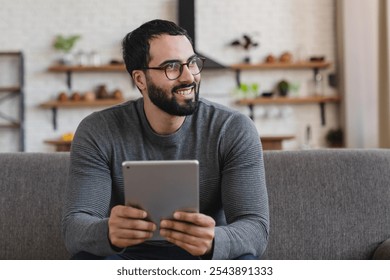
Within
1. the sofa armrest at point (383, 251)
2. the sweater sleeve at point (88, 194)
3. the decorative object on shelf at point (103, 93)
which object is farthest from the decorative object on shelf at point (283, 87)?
the sweater sleeve at point (88, 194)

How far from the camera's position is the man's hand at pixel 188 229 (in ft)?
4.88

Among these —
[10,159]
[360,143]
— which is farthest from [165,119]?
[360,143]

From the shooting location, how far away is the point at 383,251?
1998 millimetres

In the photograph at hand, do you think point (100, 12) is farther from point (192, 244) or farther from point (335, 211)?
point (192, 244)

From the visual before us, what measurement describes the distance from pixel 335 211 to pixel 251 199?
0.48 meters

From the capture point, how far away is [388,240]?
2.05 m

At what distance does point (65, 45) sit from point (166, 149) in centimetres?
429

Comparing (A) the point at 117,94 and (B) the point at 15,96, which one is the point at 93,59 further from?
(B) the point at 15,96

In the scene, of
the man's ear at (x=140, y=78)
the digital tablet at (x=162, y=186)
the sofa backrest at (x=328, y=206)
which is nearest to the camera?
the digital tablet at (x=162, y=186)

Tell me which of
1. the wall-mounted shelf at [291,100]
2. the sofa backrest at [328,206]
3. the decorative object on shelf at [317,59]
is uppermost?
the decorative object on shelf at [317,59]

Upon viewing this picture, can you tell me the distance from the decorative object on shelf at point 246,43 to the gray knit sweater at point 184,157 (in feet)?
13.5

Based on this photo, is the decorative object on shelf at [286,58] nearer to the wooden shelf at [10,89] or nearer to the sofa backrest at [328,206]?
the wooden shelf at [10,89]

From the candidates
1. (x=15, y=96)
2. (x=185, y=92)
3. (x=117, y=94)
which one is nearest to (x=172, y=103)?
(x=185, y=92)

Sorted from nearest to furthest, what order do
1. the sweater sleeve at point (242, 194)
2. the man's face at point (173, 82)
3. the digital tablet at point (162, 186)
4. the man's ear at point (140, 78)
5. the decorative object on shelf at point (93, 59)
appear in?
the digital tablet at point (162, 186) < the sweater sleeve at point (242, 194) < the man's face at point (173, 82) < the man's ear at point (140, 78) < the decorative object on shelf at point (93, 59)
